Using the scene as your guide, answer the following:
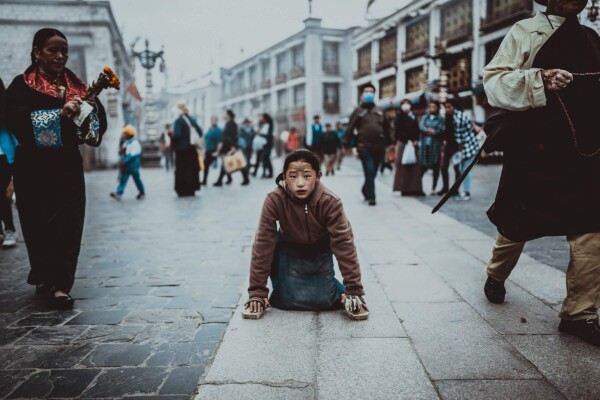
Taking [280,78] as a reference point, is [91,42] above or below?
below

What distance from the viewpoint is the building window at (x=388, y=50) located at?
33469mm

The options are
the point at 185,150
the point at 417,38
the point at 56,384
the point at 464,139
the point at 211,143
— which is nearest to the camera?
the point at 56,384

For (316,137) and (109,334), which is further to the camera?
(316,137)

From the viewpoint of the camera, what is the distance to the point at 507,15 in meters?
22.0

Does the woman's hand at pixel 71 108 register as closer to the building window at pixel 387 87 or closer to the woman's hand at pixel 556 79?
the woman's hand at pixel 556 79

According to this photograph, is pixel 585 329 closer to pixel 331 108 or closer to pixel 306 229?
pixel 306 229

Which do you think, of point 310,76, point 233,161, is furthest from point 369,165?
point 310,76

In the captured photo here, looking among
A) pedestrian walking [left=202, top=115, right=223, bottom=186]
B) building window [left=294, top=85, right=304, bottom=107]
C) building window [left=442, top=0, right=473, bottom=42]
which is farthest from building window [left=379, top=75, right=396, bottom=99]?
pedestrian walking [left=202, top=115, right=223, bottom=186]

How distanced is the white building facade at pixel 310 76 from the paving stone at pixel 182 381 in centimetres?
3944

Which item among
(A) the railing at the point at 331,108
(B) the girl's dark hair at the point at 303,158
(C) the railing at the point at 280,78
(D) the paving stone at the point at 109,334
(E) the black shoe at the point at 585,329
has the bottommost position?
(D) the paving stone at the point at 109,334

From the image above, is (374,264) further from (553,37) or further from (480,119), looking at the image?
(480,119)

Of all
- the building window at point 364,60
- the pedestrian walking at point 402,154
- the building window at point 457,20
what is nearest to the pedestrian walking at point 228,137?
the pedestrian walking at point 402,154

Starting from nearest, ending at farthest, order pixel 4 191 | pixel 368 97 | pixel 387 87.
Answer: pixel 4 191 < pixel 368 97 < pixel 387 87

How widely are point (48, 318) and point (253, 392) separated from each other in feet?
5.78
